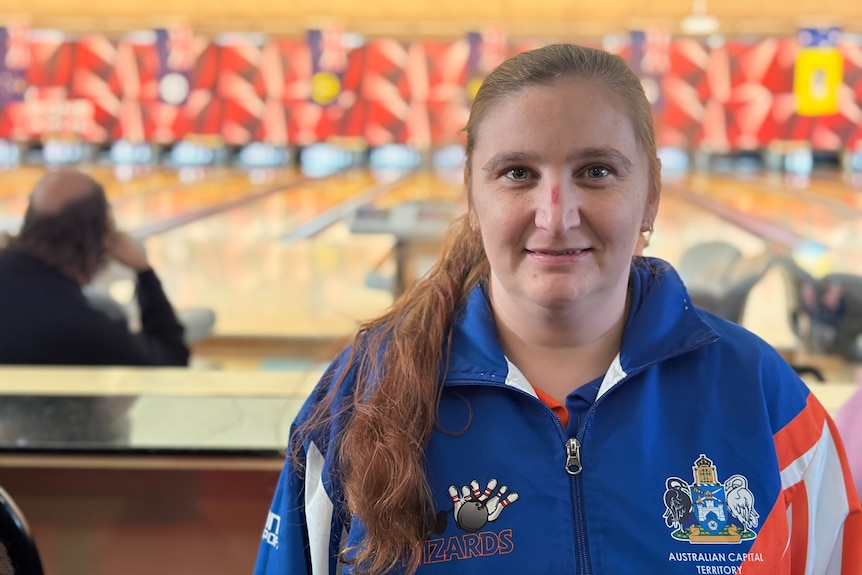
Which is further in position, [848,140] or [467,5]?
[848,140]

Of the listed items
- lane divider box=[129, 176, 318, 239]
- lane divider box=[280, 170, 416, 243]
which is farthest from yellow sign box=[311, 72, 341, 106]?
lane divider box=[129, 176, 318, 239]

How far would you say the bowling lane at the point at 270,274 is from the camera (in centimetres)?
447

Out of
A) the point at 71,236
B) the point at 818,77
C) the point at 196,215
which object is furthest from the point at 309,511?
the point at 818,77

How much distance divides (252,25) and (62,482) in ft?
41.4

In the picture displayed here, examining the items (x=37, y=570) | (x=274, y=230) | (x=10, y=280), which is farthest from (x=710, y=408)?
(x=274, y=230)

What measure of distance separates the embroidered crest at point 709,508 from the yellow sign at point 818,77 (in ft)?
36.9

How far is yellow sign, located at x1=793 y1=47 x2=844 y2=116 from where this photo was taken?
11008mm

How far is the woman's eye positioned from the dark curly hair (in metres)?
1.74

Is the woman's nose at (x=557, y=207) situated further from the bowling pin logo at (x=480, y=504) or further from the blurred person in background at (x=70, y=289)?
the blurred person in background at (x=70, y=289)

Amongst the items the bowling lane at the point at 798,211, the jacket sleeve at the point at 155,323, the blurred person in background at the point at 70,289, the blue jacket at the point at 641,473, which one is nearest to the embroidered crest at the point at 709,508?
the blue jacket at the point at 641,473

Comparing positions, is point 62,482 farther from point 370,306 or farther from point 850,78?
point 850,78

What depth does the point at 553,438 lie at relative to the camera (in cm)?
89

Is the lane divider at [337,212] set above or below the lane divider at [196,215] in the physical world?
below

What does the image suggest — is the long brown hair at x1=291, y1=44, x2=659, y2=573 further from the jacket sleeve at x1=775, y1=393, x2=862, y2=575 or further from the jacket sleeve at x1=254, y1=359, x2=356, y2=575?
the jacket sleeve at x1=775, y1=393, x2=862, y2=575
